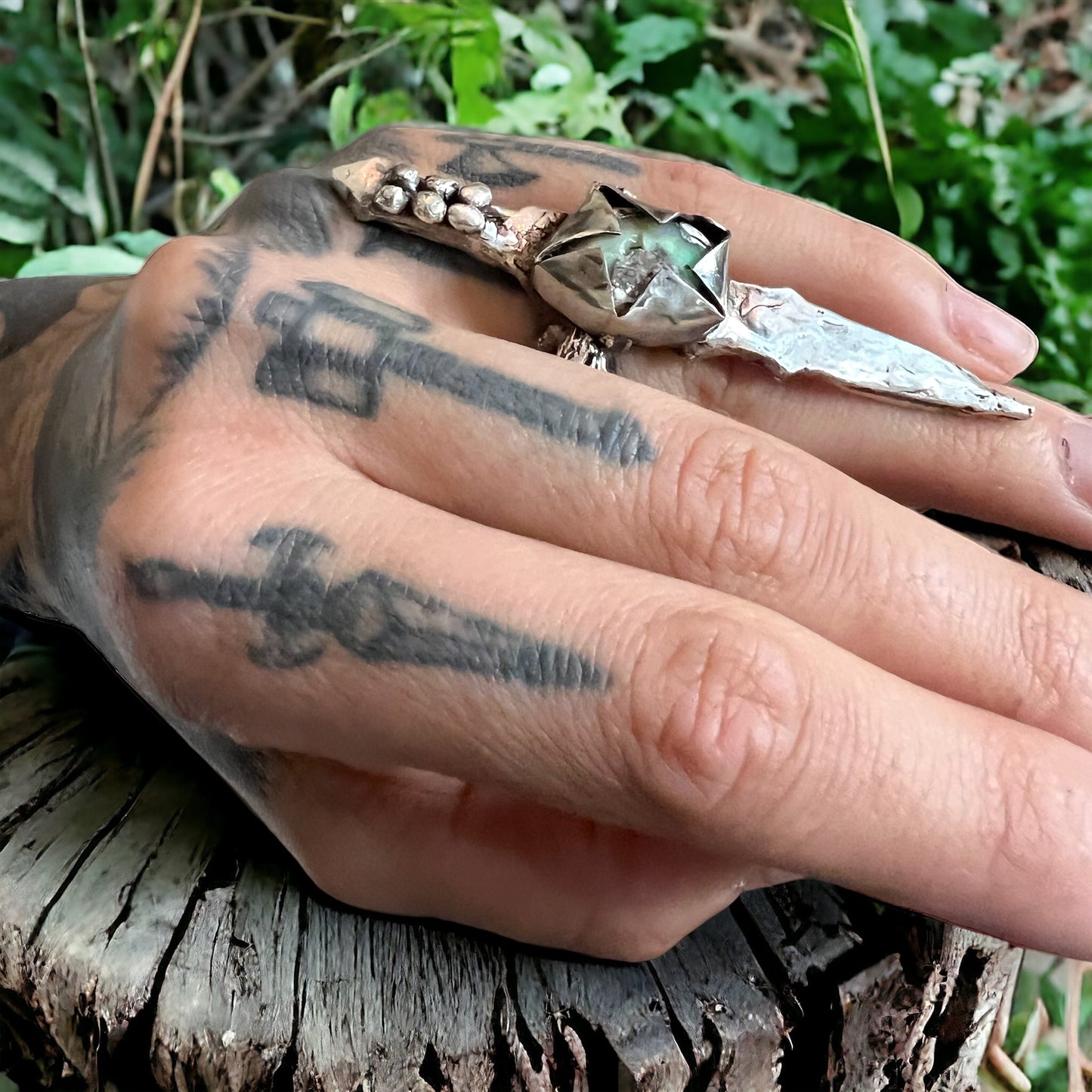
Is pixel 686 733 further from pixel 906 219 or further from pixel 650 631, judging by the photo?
pixel 906 219

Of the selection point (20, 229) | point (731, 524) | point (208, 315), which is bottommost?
point (20, 229)

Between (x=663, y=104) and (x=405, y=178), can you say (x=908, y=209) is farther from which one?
(x=405, y=178)

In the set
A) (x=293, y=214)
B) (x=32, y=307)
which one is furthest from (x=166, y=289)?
(x=32, y=307)

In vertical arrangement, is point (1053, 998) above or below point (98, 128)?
below

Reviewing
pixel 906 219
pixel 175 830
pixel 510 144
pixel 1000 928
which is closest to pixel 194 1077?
pixel 175 830

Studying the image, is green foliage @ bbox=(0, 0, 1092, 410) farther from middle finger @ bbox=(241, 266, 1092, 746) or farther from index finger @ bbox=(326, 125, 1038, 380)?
middle finger @ bbox=(241, 266, 1092, 746)
